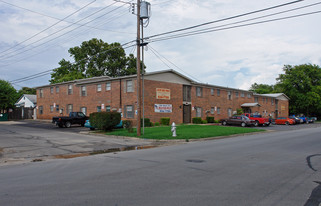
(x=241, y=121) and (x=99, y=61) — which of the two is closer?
(x=241, y=121)

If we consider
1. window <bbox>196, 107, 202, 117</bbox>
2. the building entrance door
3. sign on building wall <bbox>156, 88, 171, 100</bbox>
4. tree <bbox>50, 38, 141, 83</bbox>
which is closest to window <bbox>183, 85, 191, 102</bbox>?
the building entrance door

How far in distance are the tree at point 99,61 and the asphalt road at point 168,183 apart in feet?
163

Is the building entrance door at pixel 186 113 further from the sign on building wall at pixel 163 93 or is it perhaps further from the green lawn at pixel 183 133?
the green lawn at pixel 183 133

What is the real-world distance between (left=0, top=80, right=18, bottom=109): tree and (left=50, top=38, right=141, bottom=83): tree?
453 inches

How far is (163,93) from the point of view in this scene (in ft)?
103

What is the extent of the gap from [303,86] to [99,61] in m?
46.4

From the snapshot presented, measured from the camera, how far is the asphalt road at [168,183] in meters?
4.95

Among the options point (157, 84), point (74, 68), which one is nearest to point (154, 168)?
point (157, 84)

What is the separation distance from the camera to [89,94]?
35.4m

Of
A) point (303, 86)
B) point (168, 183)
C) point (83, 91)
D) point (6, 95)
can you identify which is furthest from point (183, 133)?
point (303, 86)

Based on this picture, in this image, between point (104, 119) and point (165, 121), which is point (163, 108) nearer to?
point (165, 121)

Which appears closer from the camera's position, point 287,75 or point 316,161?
point 316,161

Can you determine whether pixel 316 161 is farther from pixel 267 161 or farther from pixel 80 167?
pixel 80 167

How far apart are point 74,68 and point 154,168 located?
55.0m
